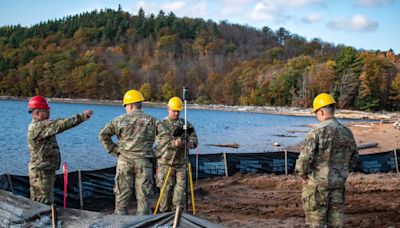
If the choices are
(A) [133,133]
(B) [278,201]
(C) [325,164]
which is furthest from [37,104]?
(B) [278,201]

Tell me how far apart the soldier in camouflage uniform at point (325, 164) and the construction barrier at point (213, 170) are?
5.33m

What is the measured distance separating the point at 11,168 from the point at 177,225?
1703 cm

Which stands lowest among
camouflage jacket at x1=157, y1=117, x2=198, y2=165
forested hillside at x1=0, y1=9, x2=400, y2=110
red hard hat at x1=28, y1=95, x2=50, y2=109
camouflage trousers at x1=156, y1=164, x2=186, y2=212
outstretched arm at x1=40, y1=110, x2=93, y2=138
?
camouflage trousers at x1=156, y1=164, x2=186, y2=212

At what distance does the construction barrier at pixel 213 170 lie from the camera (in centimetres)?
909

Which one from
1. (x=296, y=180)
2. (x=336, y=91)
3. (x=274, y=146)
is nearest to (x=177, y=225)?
(x=296, y=180)

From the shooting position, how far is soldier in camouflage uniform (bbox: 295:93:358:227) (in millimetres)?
5848

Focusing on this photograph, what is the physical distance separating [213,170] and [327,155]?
7.23m

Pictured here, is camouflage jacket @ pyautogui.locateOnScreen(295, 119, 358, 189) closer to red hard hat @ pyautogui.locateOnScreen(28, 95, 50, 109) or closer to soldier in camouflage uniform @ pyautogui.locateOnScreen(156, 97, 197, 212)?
soldier in camouflage uniform @ pyautogui.locateOnScreen(156, 97, 197, 212)

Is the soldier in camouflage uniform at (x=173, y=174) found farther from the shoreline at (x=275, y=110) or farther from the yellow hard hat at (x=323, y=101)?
the shoreline at (x=275, y=110)

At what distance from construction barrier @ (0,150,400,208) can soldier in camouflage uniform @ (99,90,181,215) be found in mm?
2700

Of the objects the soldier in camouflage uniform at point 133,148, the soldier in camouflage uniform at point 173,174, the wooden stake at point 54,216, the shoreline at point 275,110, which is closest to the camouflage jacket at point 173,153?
the soldier in camouflage uniform at point 173,174

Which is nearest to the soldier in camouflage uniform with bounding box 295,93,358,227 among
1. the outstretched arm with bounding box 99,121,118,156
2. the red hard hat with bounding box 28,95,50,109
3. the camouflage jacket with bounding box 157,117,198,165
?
the camouflage jacket with bounding box 157,117,198,165

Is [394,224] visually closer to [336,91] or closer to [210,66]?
[336,91]

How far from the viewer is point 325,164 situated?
5922 mm
